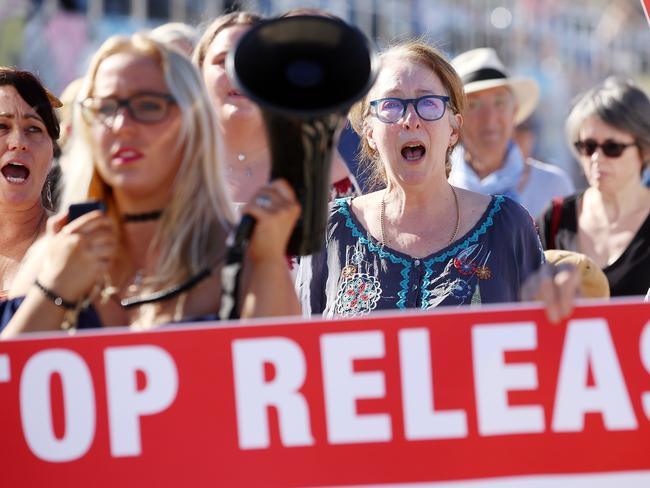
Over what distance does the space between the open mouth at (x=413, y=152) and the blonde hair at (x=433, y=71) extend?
167 mm

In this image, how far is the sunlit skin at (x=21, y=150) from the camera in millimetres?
3639

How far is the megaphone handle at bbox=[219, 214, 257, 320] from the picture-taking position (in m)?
2.26

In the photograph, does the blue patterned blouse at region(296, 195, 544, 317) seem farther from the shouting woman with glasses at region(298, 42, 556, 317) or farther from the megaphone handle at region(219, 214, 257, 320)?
the megaphone handle at region(219, 214, 257, 320)

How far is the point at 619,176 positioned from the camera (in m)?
4.58

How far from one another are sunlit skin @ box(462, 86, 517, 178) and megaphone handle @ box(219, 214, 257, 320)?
354 cm

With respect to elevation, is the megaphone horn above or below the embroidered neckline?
above

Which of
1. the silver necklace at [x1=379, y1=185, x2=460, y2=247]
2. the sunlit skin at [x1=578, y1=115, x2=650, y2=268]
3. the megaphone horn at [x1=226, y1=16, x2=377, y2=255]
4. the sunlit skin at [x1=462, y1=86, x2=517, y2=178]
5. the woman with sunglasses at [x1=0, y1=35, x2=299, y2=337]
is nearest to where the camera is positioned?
the megaphone horn at [x1=226, y1=16, x2=377, y2=255]

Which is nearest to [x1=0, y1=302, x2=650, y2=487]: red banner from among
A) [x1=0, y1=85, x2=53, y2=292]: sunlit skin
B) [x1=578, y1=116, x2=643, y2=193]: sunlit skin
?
[x1=0, y1=85, x2=53, y2=292]: sunlit skin

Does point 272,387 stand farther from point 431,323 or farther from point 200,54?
point 200,54

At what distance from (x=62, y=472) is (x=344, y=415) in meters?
0.60

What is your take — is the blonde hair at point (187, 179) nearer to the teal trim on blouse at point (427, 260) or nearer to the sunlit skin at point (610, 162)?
the teal trim on blouse at point (427, 260)

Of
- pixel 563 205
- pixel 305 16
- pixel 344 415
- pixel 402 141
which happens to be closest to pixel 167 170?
Answer: pixel 305 16

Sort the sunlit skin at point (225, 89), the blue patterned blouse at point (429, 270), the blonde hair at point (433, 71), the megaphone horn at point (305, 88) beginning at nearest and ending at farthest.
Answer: the megaphone horn at point (305, 88)
the blue patterned blouse at point (429, 270)
the blonde hair at point (433, 71)
the sunlit skin at point (225, 89)

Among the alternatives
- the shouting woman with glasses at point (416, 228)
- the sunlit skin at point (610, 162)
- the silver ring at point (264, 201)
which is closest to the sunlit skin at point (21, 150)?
the shouting woman with glasses at point (416, 228)
